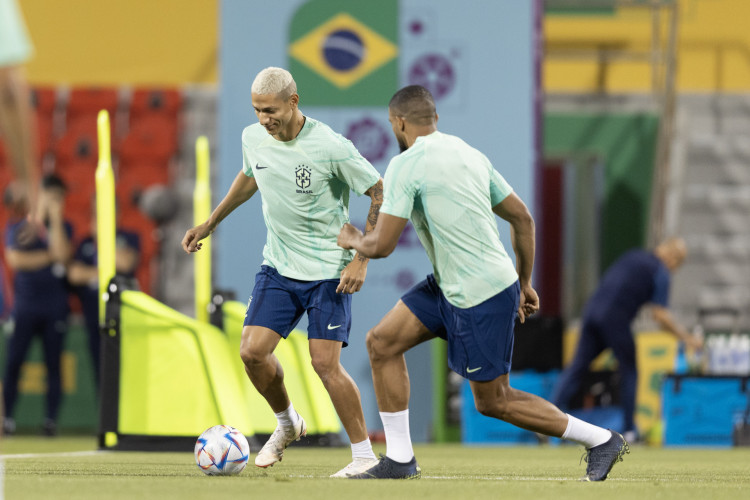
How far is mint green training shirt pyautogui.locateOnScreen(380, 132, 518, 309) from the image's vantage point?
18.8 feet

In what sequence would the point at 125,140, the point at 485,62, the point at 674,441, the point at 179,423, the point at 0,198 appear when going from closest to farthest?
1. the point at 179,423
2. the point at 674,441
3. the point at 485,62
4. the point at 0,198
5. the point at 125,140

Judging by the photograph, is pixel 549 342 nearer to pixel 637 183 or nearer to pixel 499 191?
pixel 637 183

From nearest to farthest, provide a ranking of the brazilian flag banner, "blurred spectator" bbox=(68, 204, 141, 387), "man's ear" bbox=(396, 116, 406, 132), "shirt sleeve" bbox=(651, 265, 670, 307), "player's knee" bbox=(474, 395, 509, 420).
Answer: "player's knee" bbox=(474, 395, 509, 420) → "man's ear" bbox=(396, 116, 406, 132) → "shirt sleeve" bbox=(651, 265, 670, 307) → "blurred spectator" bbox=(68, 204, 141, 387) → the brazilian flag banner

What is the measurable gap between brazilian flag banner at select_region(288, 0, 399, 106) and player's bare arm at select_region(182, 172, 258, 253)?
524cm

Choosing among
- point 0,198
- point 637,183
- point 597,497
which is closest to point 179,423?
point 597,497

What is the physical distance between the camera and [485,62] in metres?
11.7

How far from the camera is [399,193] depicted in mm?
5688

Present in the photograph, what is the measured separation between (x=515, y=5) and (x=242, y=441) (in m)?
6.76

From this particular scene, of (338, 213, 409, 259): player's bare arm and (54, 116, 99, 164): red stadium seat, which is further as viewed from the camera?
(54, 116, 99, 164): red stadium seat

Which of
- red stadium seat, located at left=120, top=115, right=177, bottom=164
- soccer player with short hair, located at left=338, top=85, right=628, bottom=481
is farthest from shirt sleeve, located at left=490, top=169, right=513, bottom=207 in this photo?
red stadium seat, located at left=120, top=115, right=177, bottom=164

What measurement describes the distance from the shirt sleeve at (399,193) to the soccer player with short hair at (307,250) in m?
0.45

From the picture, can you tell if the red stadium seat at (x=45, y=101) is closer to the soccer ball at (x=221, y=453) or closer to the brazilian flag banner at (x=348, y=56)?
the brazilian flag banner at (x=348, y=56)

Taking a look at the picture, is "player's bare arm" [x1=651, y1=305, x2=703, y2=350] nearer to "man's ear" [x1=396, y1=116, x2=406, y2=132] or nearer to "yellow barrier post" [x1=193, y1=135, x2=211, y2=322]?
"yellow barrier post" [x1=193, y1=135, x2=211, y2=322]

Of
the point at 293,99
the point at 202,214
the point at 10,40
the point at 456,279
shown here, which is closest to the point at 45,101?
the point at 202,214
